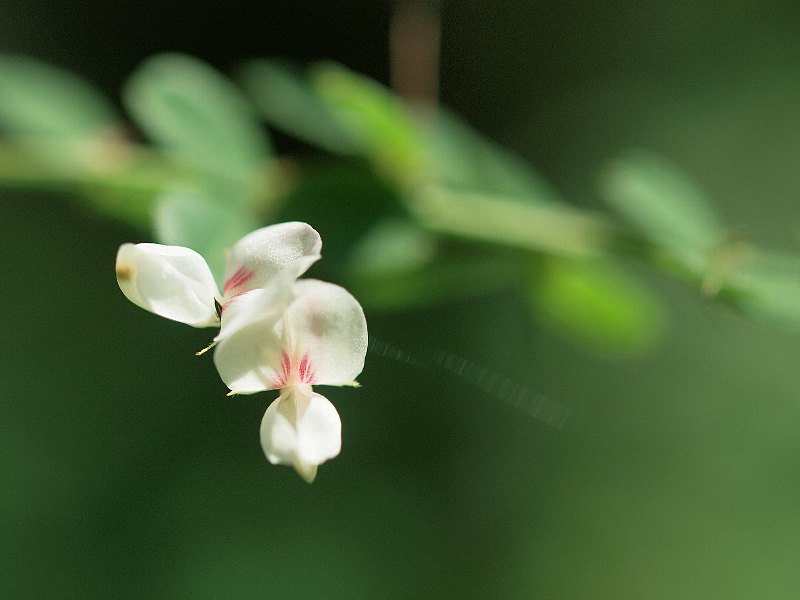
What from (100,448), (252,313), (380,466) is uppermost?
(380,466)

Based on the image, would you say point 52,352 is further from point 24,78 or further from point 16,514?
point 24,78

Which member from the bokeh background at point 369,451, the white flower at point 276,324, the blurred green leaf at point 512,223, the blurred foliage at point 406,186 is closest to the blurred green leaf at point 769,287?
the blurred foliage at point 406,186

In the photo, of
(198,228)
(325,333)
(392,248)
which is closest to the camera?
(325,333)

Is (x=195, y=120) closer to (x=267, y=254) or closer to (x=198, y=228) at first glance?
(x=198, y=228)

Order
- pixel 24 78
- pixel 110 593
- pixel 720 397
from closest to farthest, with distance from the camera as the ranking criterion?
pixel 24 78 < pixel 110 593 < pixel 720 397

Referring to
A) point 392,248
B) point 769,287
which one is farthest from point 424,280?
point 769,287

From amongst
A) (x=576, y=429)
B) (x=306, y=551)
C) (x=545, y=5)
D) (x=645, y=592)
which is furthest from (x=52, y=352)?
(x=545, y=5)
